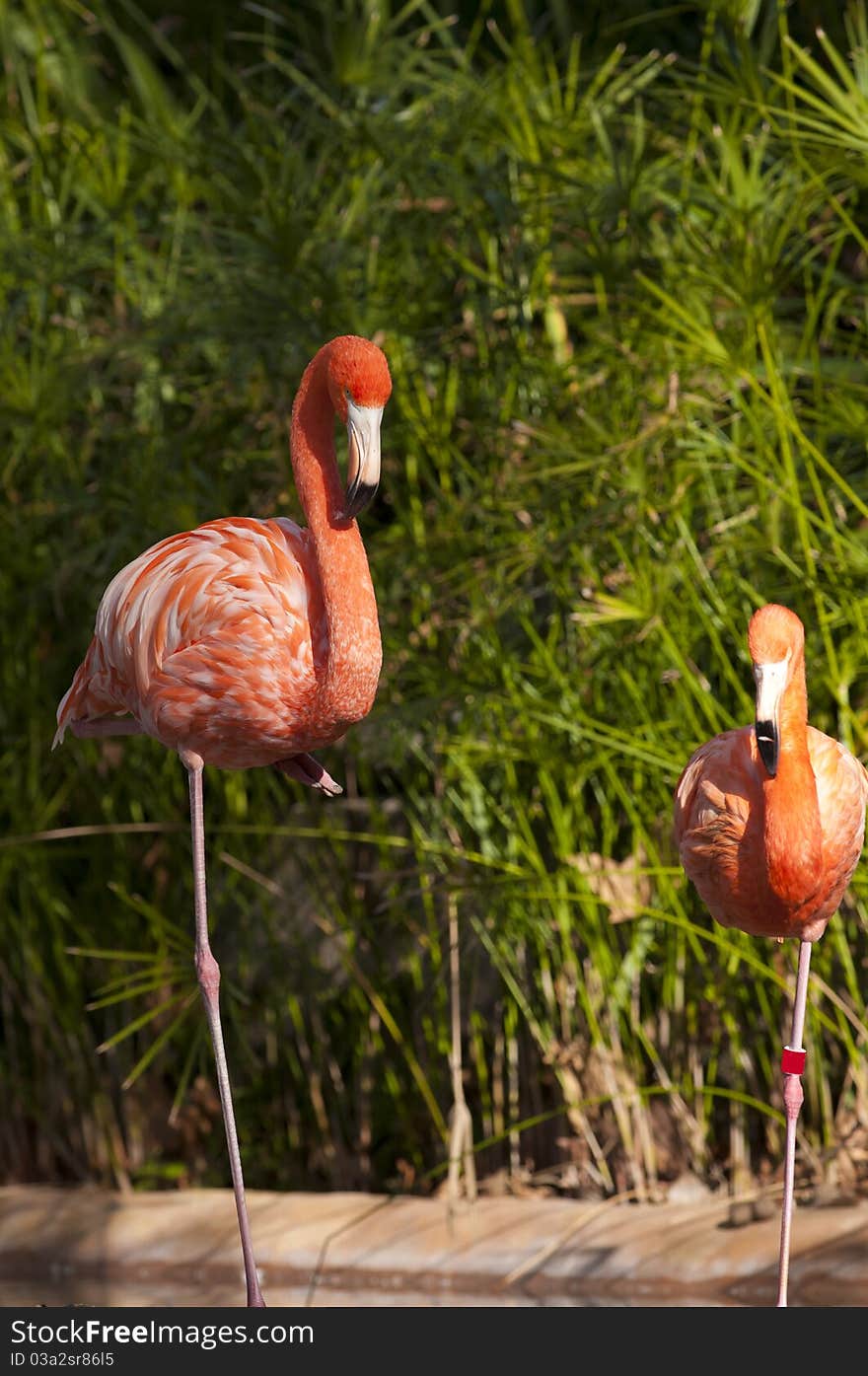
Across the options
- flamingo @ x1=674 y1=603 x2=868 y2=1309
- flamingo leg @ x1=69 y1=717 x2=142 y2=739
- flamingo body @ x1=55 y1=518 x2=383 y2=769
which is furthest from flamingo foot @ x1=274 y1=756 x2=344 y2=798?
flamingo @ x1=674 y1=603 x2=868 y2=1309

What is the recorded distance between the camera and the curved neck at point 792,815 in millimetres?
2395

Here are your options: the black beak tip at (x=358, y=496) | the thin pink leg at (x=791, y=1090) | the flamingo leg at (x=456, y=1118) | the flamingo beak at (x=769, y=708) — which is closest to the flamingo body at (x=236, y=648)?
the black beak tip at (x=358, y=496)

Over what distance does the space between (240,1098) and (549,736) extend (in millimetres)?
1556

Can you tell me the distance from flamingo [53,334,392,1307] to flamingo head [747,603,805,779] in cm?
52

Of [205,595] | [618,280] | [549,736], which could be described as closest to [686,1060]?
[549,736]

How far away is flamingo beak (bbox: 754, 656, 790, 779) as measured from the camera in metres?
2.19

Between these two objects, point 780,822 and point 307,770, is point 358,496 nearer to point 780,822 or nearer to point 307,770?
point 307,770

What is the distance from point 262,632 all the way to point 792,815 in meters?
0.80

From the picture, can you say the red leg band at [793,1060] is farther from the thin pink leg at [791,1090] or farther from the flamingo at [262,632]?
the flamingo at [262,632]

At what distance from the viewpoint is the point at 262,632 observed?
2301 millimetres

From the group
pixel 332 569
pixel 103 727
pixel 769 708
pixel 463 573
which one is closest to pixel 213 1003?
pixel 103 727

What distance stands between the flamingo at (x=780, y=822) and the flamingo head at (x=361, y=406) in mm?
572

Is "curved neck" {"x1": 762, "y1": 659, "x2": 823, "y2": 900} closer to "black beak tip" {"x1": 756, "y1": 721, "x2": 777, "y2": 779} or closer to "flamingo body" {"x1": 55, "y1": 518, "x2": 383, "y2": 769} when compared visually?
"black beak tip" {"x1": 756, "y1": 721, "x2": 777, "y2": 779}

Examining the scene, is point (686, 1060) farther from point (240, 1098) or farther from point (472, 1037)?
point (240, 1098)
